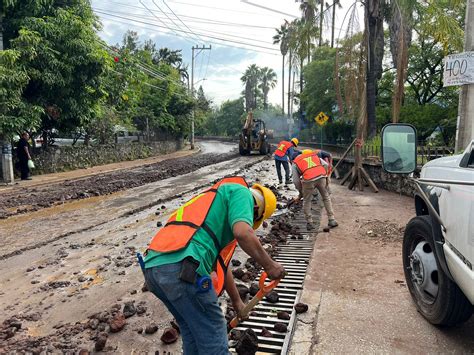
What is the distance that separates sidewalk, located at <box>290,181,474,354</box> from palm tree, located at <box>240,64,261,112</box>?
7375 centimetres

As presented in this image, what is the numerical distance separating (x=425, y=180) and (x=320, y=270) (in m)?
2.25

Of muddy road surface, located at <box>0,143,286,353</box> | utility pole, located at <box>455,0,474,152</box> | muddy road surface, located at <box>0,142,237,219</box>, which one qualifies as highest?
utility pole, located at <box>455,0,474,152</box>

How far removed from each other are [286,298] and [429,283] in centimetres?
157

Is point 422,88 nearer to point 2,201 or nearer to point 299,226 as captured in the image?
point 299,226

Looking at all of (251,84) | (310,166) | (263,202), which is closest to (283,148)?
(310,166)

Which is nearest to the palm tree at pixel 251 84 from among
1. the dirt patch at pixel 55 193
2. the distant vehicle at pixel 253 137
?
the distant vehicle at pixel 253 137

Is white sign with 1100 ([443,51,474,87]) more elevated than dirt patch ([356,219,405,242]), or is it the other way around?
white sign with 1100 ([443,51,474,87])

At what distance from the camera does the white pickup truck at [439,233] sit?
2584 millimetres

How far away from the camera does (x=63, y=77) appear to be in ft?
52.9

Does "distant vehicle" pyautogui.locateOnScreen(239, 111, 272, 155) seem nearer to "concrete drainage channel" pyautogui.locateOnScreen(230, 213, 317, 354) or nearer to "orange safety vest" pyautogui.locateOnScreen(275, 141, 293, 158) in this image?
"orange safety vest" pyautogui.locateOnScreen(275, 141, 293, 158)

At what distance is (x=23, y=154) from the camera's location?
1534 cm

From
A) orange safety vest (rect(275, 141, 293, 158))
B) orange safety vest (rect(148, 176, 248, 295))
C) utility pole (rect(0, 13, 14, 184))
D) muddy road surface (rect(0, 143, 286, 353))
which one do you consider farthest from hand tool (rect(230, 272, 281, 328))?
utility pole (rect(0, 13, 14, 184))

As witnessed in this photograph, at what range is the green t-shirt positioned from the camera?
221cm

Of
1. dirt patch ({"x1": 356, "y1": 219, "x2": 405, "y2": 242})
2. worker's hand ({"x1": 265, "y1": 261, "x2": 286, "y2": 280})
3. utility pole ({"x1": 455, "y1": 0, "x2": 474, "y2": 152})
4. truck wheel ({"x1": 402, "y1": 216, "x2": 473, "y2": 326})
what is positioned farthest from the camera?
dirt patch ({"x1": 356, "y1": 219, "x2": 405, "y2": 242})
